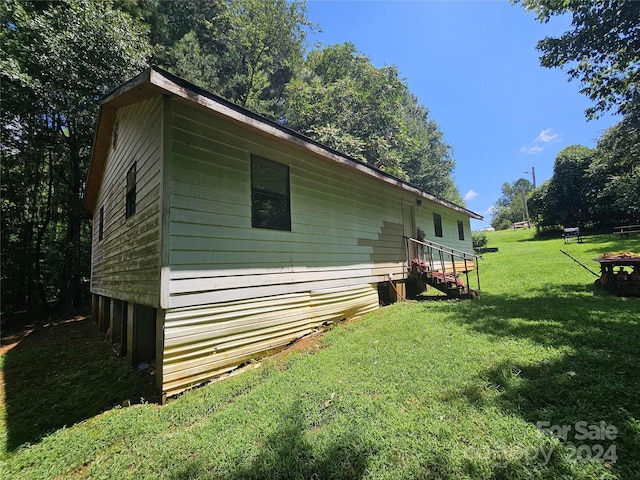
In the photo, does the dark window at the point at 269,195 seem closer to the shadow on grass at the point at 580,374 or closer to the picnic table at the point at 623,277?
the shadow on grass at the point at 580,374

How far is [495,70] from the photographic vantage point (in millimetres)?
12086

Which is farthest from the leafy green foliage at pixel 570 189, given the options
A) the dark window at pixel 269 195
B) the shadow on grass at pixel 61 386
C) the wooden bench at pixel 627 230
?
the shadow on grass at pixel 61 386

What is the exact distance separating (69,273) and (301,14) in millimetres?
19871

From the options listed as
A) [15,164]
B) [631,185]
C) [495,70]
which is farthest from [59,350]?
[631,185]

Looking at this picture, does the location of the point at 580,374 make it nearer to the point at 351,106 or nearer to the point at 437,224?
the point at 437,224

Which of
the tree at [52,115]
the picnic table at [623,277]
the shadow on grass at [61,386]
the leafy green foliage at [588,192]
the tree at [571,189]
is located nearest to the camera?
the shadow on grass at [61,386]

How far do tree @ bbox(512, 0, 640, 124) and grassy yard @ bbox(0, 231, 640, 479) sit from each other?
7899 mm

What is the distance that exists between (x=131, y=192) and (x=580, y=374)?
24.6ft

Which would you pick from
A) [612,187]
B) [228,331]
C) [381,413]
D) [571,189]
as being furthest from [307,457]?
[571,189]

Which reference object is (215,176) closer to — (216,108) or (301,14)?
(216,108)

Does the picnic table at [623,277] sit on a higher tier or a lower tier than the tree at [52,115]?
lower

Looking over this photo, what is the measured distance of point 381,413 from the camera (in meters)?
2.93

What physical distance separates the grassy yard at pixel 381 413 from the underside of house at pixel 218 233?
2.23 ft

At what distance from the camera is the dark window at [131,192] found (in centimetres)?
539
